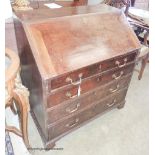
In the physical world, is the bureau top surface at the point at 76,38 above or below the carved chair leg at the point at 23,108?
above

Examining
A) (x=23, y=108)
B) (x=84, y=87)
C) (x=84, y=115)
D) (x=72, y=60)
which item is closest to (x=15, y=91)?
(x=23, y=108)

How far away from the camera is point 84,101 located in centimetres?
159

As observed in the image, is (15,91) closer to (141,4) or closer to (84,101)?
(84,101)

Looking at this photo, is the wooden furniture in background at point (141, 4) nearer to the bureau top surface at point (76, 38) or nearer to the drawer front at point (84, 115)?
the bureau top surface at point (76, 38)

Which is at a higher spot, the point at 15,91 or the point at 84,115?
the point at 15,91

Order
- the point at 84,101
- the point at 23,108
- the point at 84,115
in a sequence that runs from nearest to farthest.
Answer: the point at 23,108 → the point at 84,101 → the point at 84,115

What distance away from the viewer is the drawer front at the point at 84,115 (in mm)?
1557

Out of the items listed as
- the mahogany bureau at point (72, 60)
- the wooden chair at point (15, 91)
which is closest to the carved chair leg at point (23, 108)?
the wooden chair at point (15, 91)

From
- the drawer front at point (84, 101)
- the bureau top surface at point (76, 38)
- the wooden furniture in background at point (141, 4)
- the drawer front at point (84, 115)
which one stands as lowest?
the drawer front at point (84, 115)

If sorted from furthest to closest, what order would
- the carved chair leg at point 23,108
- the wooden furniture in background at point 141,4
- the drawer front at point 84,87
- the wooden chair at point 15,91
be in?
the wooden furniture in background at point 141,4, the drawer front at point 84,87, the carved chair leg at point 23,108, the wooden chair at point 15,91

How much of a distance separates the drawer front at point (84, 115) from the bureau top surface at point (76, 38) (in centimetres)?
51

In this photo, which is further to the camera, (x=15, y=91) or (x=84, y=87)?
(x=84, y=87)

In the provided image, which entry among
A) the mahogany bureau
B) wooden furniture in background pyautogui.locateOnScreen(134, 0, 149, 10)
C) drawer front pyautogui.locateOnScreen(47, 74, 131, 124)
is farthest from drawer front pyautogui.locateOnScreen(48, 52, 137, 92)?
wooden furniture in background pyautogui.locateOnScreen(134, 0, 149, 10)

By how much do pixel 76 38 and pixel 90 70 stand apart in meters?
0.27
